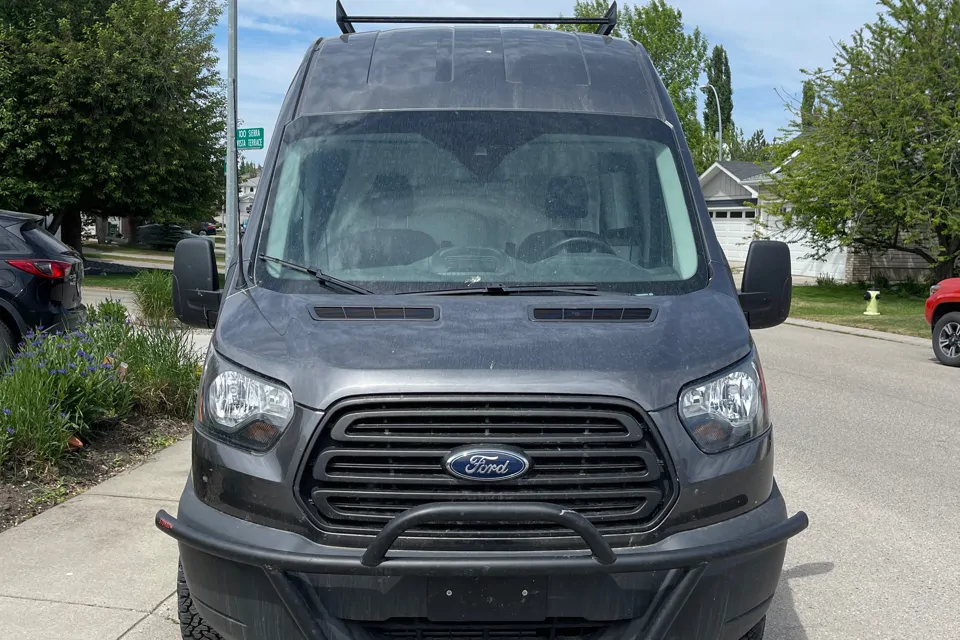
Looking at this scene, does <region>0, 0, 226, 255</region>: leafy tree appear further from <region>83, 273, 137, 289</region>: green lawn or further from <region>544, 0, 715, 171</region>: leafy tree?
<region>544, 0, 715, 171</region>: leafy tree

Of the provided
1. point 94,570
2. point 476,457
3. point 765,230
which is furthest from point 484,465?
point 765,230

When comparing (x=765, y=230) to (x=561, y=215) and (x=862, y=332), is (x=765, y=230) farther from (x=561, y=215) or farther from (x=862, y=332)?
(x=561, y=215)

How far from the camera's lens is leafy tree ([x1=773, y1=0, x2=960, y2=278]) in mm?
25047

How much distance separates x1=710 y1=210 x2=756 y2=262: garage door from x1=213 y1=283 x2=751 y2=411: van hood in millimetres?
40866

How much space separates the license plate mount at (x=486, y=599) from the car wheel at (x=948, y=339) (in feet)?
40.5

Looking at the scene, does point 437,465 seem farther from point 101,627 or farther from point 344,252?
point 101,627

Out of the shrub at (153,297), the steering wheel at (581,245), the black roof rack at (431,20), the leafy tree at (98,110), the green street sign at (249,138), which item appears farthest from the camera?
the leafy tree at (98,110)

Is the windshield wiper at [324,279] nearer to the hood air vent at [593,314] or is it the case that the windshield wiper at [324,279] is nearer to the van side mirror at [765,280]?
the hood air vent at [593,314]

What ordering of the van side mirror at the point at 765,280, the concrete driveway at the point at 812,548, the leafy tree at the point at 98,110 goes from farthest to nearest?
the leafy tree at the point at 98,110 < the concrete driveway at the point at 812,548 < the van side mirror at the point at 765,280

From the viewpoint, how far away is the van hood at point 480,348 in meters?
2.83

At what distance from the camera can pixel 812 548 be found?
5.38 meters

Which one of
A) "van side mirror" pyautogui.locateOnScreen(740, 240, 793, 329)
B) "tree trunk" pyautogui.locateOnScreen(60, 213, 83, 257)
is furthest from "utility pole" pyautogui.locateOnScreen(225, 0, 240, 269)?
"tree trunk" pyautogui.locateOnScreen(60, 213, 83, 257)

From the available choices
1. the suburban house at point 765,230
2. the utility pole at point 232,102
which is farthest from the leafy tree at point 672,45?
the utility pole at point 232,102

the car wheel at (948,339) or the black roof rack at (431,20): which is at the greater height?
the black roof rack at (431,20)
